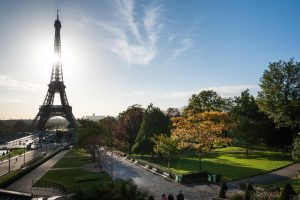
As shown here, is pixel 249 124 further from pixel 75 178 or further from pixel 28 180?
pixel 28 180

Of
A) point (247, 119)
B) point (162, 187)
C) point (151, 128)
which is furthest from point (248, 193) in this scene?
point (247, 119)

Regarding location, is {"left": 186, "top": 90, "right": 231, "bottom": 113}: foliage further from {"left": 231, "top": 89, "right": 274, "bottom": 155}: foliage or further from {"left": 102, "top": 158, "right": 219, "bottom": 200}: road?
{"left": 102, "top": 158, "right": 219, "bottom": 200}: road

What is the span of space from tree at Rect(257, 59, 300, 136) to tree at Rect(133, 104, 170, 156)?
19205mm

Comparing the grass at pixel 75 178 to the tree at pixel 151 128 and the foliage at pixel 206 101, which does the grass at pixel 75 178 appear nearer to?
the tree at pixel 151 128

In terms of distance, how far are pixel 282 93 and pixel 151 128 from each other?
25223 mm

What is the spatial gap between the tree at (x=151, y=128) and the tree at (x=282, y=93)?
1920 centimetres

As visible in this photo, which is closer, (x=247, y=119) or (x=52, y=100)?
(x=247, y=119)

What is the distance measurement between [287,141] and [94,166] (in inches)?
1580

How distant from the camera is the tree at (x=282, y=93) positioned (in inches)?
2242

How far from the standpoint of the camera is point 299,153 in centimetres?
3891

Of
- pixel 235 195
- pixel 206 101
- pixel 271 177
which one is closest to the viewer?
pixel 235 195

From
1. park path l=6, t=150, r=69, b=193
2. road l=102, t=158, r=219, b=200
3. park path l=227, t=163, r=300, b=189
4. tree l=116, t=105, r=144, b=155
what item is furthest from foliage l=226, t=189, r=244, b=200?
tree l=116, t=105, r=144, b=155

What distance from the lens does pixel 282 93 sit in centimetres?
5947

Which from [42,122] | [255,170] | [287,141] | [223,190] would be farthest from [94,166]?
[42,122]
